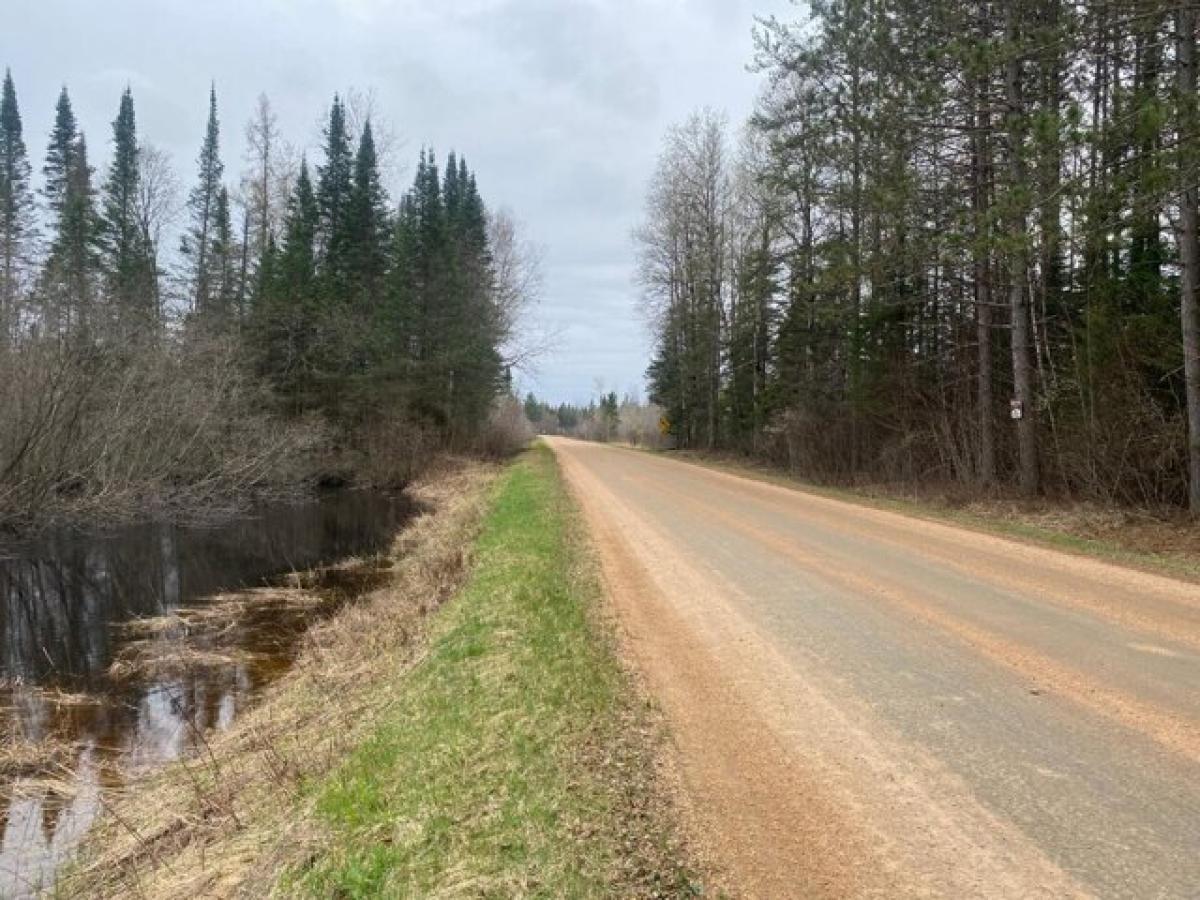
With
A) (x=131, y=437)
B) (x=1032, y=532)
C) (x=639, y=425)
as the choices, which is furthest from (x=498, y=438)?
(x=639, y=425)

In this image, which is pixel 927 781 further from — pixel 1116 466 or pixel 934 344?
pixel 934 344

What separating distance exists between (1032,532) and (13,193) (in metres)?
56.2

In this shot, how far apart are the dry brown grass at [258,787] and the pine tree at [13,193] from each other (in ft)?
114

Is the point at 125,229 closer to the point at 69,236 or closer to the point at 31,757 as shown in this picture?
the point at 69,236

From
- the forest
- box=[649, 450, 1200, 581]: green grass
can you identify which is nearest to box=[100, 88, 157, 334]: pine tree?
the forest

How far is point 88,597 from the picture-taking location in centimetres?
1443

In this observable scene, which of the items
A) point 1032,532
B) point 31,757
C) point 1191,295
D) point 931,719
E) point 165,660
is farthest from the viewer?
point 1032,532

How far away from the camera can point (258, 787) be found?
19.3 ft

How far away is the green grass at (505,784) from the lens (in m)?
3.49

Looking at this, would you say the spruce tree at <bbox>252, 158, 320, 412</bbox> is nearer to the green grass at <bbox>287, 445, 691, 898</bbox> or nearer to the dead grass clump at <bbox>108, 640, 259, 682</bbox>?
the dead grass clump at <bbox>108, 640, 259, 682</bbox>

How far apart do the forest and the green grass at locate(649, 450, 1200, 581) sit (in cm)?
1755

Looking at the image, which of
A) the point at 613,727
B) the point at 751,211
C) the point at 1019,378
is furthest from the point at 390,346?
the point at 613,727

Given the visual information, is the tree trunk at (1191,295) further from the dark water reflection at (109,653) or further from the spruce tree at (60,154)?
the spruce tree at (60,154)

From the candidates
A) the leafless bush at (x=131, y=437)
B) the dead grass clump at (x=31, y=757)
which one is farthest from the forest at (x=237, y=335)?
the dead grass clump at (x=31, y=757)
